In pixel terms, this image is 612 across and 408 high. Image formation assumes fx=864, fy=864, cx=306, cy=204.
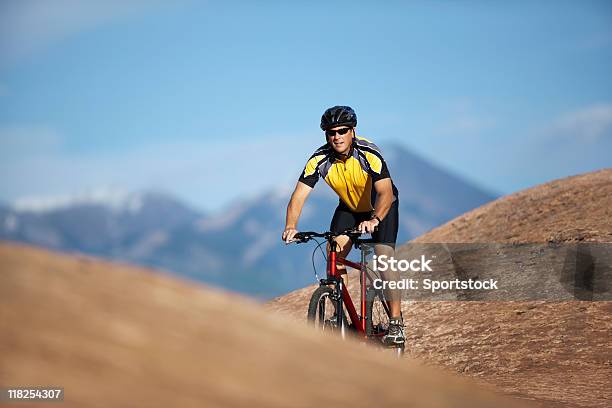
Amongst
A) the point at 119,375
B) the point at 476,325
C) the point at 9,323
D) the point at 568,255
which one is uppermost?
the point at 568,255

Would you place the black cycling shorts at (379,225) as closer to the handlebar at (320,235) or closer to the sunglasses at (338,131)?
the handlebar at (320,235)

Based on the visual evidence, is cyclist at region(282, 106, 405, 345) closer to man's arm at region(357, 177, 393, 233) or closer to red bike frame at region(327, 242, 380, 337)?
man's arm at region(357, 177, 393, 233)

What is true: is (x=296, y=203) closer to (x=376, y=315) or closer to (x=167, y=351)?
(x=376, y=315)

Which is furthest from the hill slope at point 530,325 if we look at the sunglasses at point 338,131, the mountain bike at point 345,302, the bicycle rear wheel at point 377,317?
the sunglasses at point 338,131

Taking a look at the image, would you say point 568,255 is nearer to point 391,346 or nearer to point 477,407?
point 391,346

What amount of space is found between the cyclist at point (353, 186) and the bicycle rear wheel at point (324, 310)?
1.63 ft

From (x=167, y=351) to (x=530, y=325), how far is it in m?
10.8

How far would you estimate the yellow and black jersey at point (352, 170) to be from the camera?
10.9 m

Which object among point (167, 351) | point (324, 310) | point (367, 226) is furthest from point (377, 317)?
point (167, 351)

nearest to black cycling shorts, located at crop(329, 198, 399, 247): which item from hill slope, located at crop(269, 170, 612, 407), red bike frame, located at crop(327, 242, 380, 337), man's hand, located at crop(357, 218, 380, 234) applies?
red bike frame, located at crop(327, 242, 380, 337)

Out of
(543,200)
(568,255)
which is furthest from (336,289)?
(543,200)

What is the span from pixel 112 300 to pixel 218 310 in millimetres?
732

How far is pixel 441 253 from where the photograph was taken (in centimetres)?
1962

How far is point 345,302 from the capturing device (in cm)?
1047
